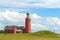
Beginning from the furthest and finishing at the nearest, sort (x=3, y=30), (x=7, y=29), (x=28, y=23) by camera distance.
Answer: (x=3, y=30) < (x=7, y=29) < (x=28, y=23)

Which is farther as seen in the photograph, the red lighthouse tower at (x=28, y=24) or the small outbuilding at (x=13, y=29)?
the small outbuilding at (x=13, y=29)

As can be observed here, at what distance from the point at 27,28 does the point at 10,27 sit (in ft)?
42.7

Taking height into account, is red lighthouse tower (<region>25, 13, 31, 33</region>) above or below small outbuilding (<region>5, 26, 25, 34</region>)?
above

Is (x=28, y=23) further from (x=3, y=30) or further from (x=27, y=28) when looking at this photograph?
(x=3, y=30)

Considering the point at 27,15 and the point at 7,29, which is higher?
the point at 27,15

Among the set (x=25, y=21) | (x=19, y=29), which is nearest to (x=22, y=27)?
(x=19, y=29)

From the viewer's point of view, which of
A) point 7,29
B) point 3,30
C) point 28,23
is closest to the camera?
point 28,23

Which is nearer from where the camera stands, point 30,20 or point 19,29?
point 30,20

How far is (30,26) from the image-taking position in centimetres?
11306

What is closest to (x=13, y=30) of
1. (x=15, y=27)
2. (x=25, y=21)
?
(x=15, y=27)

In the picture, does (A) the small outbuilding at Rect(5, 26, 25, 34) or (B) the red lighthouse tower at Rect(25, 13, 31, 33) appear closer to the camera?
(B) the red lighthouse tower at Rect(25, 13, 31, 33)

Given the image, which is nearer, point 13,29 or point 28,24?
point 28,24

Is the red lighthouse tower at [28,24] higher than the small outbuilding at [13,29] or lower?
higher

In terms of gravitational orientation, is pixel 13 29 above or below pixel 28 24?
below
